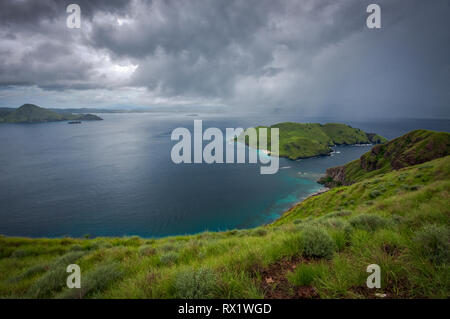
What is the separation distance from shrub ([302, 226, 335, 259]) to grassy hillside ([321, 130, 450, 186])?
88.0 meters

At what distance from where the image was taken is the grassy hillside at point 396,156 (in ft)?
209

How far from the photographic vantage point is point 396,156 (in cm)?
7294

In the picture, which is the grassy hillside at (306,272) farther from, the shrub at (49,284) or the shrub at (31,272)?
the shrub at (31,272)

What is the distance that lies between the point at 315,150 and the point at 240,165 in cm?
7810

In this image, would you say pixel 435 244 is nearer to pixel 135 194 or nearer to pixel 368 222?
pixel 368 222

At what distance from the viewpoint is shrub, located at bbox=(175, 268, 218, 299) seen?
3.02 metres

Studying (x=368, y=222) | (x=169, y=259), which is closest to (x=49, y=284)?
(x=169, y=259)

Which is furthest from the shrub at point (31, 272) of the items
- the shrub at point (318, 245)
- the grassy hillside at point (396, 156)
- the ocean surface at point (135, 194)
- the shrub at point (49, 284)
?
the grassy hillside at point (396, 156)

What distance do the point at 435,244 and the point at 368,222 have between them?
2.41 meters

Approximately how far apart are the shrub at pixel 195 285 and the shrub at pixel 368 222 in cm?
506

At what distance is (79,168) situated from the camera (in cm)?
9806

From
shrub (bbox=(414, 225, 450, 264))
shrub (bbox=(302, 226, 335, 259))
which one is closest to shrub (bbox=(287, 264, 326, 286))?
shrub (bbox=(302, 226, 335, 259))
